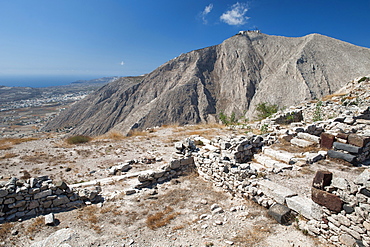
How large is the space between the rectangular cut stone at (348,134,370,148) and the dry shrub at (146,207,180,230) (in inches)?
327

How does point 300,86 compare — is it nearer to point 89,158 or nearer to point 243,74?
point 243,74

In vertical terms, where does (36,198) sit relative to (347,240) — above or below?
below

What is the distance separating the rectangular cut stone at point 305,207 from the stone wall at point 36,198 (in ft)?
23.2

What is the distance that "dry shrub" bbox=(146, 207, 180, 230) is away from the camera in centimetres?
622

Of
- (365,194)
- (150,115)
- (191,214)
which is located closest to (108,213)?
(191,214)

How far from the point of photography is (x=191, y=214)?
22.3 ft

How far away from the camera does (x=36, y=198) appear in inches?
292

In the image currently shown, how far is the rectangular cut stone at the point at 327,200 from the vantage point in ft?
16.2

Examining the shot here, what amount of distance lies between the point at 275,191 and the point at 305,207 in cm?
108

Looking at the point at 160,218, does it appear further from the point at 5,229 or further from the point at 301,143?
the point at 301,143

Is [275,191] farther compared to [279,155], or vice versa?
[279,155]

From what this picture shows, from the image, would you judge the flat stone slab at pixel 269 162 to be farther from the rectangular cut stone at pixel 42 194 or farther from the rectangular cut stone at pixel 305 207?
the rectangular cut stone at pixel 42 194

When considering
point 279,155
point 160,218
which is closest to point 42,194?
point 160,218

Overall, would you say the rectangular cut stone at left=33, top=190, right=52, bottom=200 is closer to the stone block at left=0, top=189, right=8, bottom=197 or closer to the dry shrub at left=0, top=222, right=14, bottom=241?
the stone block at left=0, top=189, right=8, bottom=197
